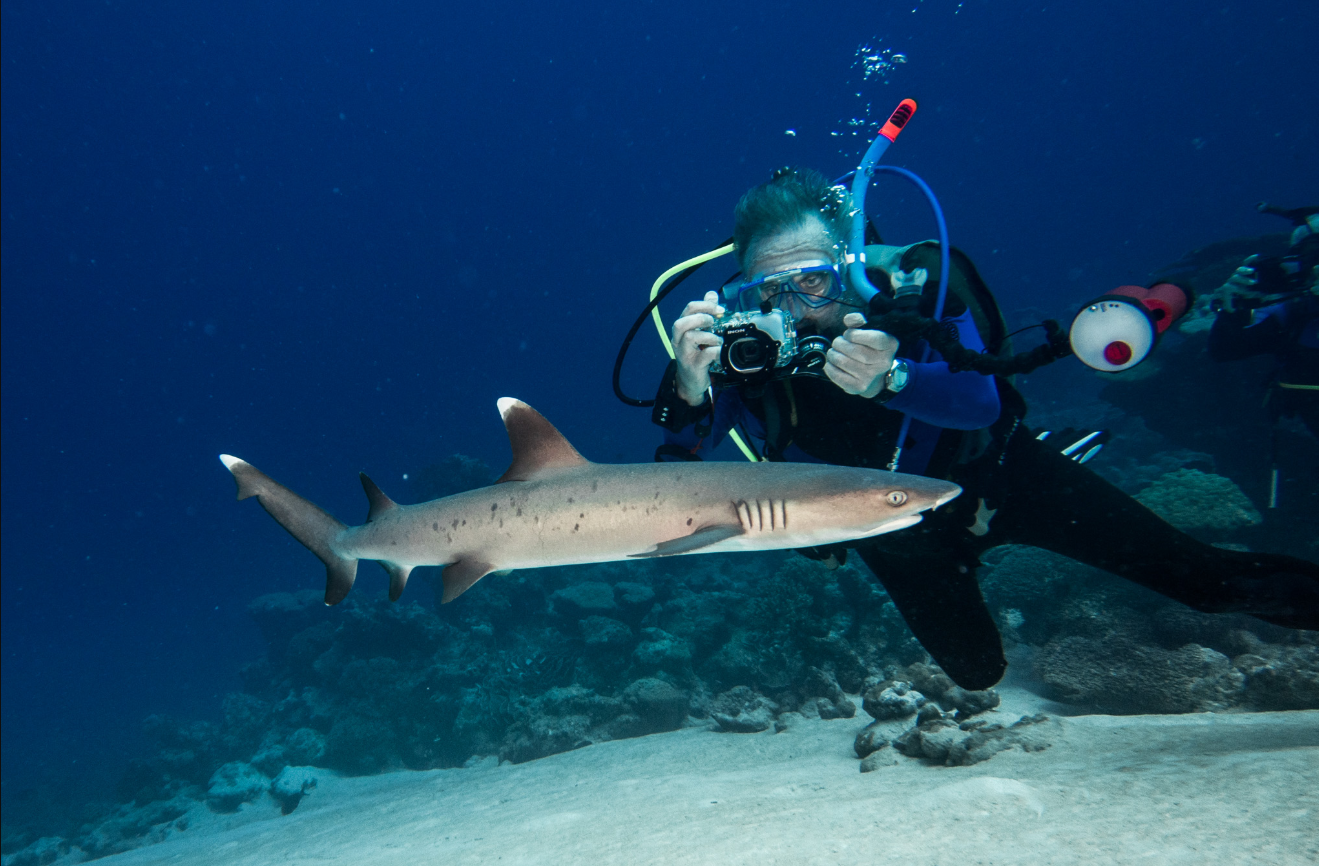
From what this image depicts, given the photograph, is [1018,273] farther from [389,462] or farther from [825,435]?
[825,435]

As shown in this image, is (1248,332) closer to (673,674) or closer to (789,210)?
(789,210)

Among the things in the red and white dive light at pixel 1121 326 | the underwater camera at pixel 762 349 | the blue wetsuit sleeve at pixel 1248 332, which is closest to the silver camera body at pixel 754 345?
the underwater camera at pixel 762 349

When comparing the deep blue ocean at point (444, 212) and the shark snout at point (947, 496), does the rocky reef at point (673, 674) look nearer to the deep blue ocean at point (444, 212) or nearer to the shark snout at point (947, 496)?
the shark snout at point (947, 496)

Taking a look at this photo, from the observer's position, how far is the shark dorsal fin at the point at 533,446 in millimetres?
2656

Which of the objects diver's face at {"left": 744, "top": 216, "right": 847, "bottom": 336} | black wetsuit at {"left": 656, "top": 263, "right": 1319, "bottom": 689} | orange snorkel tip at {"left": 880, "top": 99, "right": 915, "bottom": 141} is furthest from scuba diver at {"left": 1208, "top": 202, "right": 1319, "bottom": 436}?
diver's face at {"left": 744, "top": 216, "right": 847, "bottom": 336}

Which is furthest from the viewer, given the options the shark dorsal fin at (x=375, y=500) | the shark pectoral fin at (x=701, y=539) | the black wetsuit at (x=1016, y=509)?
the black wetsuit at (x=1016, y=509)

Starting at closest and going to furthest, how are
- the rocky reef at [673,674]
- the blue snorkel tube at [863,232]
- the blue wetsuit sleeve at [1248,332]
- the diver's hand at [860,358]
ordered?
the diver's hand at [860,358] → the blue snorkel tube at [863,232] → the rocky reef at [673,674] → the blue wetsuit sleeve at [1248,332]

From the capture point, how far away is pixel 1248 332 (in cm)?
749

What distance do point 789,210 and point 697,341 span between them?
1.56 meters

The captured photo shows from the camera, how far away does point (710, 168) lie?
3888 inches

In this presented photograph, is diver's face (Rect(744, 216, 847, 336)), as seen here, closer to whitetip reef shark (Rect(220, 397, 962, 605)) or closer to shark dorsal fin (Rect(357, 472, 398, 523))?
whitetip reef shark (Rect(220, 397, 962, 605))

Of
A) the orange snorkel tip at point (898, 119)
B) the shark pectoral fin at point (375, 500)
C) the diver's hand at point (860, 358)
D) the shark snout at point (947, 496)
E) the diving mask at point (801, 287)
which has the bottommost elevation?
the shark snout at point (947, 496)

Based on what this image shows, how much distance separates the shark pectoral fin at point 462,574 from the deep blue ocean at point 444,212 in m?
56.7

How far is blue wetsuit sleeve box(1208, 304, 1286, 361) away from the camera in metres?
7.33
